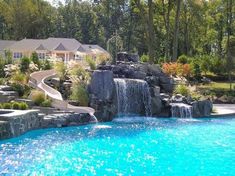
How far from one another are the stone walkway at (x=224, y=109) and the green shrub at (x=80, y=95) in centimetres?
696

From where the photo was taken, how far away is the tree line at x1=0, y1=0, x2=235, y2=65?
4069 cm

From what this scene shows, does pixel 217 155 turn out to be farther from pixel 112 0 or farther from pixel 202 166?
pixel 112 0

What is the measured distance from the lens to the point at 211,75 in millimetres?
33000

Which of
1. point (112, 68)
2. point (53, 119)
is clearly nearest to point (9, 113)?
point (53, 119)

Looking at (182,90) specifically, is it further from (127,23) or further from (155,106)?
(127,23)

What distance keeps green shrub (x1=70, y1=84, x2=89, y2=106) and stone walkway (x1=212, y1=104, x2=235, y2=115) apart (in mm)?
6955

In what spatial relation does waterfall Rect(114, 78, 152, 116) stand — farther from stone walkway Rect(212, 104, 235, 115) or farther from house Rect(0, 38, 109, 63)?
house Rect(0, 38, 109, 63)

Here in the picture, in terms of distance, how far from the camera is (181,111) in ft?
63.7

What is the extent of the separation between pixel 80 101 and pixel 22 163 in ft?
27.4

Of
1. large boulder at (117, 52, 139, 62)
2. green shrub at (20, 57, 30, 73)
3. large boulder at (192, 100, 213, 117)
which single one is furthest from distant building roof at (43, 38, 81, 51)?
large boulder at (192, 100, 213, 117)

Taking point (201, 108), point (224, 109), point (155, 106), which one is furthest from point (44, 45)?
point (201, 108)

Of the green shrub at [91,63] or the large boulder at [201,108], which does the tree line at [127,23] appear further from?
the large boulder at [201,108]

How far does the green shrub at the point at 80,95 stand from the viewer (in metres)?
17.7

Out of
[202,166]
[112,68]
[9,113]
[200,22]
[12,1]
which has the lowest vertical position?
[202,166]
